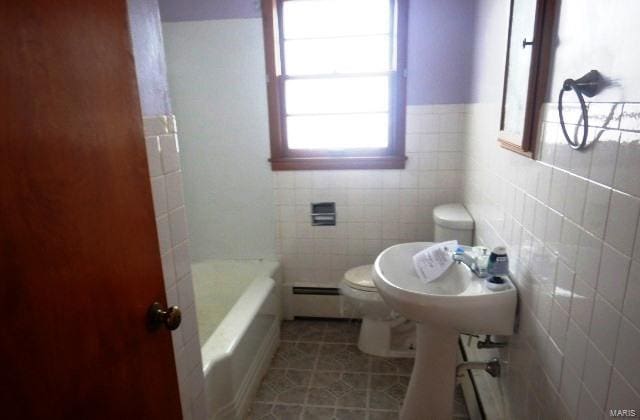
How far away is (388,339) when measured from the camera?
7.31 ft

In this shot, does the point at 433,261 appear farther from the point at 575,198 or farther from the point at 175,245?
the point at 175,245

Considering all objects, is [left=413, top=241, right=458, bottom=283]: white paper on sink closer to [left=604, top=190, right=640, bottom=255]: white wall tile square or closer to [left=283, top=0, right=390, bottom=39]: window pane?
[left=604, top=190, right=640, bottom=255]: white wall tile square

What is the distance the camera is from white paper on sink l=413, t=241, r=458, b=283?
1520 millimetres

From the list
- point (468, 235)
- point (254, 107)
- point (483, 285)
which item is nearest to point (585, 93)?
point (483, 285)

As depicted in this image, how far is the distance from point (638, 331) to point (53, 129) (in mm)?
1057

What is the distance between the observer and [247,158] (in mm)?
2479

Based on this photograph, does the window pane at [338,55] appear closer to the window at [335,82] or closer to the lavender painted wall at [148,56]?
the window at [335,82]

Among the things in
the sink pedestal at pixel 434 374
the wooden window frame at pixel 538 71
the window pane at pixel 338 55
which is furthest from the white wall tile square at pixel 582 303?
the window pane at pixel 338 55

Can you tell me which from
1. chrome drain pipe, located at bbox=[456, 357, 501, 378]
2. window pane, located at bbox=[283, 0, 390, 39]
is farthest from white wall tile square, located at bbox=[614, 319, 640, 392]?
window pane, located at bbox=[283, 0, 390, 39]

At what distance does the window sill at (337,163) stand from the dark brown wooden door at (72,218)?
1.60m

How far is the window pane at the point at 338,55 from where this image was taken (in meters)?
2.31

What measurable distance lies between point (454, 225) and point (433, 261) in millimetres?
534

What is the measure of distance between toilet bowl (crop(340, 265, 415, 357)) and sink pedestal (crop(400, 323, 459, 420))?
625mm

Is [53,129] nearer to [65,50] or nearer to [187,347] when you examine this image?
[65,50]
